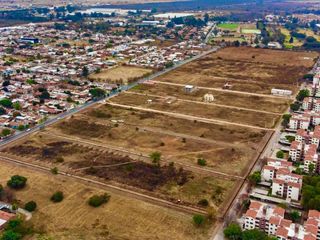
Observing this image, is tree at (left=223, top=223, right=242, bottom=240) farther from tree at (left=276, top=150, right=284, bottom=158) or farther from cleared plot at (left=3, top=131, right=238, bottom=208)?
Result: tree at (left=276, top=150, right=284, bottom=158)

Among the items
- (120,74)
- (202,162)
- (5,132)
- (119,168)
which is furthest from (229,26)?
(119,168)

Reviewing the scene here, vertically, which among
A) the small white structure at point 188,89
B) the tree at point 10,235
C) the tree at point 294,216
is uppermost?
the small white structure at point 188,89

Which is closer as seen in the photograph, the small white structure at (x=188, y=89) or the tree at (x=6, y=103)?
the tree at (x=6, y=103)

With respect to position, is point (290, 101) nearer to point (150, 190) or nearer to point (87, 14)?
point (150, 190)

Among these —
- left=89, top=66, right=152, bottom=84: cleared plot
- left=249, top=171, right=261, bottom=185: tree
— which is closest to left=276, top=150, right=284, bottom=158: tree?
left=249, top=171, right=261, bottom=185: tree

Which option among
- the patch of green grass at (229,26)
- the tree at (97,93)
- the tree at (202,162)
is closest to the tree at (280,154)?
the tree at (202,162)

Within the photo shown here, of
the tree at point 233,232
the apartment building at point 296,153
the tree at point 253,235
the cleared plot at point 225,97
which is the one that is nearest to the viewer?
the tree at point 253,235

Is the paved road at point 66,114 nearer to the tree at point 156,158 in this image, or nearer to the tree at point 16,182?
the tree at point 16,182

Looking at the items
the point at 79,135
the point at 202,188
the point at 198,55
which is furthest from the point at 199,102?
the point at 198,55
